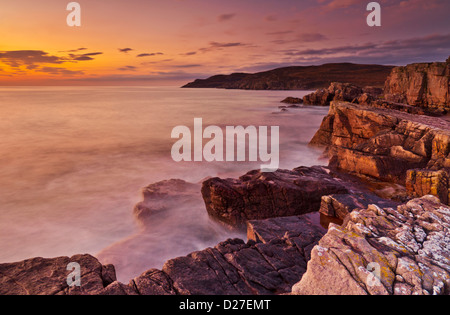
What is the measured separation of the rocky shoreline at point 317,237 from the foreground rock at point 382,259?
2 cm

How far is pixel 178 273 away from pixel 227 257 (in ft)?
3.83

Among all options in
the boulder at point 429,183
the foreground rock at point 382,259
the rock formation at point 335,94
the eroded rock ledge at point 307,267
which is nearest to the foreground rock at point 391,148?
the boulder at point 429,183

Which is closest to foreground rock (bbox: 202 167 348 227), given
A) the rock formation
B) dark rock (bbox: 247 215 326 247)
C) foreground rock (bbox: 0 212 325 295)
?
dark rock (bbox: 247 215 326 247)

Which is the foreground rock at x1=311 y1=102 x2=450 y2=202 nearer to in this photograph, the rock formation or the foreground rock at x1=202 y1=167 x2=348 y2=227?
the foreground rock at x1=202 y1=167 x2=348 y2=227

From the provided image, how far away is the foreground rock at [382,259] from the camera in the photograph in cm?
375

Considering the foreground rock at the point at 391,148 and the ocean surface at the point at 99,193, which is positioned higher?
the foreground rock at the point at 391,148

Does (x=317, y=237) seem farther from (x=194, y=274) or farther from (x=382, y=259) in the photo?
(x=194, y=274)

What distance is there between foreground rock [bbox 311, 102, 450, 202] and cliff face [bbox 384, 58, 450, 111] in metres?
23.8

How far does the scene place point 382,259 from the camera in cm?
423

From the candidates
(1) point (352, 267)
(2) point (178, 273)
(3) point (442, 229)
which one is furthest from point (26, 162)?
(3) point (442, 229)

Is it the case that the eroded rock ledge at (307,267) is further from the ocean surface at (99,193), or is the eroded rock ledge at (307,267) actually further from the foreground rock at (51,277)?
the ocean surface at (99,193)

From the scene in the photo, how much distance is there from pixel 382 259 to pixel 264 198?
204 inches

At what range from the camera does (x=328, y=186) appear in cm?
940
